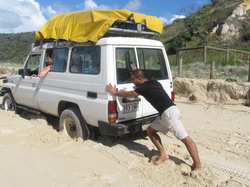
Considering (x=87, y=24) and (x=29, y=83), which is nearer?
(x=87, y=24)

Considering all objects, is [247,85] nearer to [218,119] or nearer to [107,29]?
[218,119]

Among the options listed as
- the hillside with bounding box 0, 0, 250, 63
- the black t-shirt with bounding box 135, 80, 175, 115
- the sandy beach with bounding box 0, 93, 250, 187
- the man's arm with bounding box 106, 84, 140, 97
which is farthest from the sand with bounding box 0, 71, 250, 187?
the hillside with bounding box 0, 0, 250, 63

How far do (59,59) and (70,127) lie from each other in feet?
4.65

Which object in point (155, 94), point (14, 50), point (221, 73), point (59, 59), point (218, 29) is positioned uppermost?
point (218, 29)

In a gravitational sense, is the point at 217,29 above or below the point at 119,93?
above

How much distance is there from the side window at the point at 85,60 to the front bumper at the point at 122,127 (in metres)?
0.94

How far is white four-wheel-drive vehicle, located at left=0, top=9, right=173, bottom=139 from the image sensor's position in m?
4.55

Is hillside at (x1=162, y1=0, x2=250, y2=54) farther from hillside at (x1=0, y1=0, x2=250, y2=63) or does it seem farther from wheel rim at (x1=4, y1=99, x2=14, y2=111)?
wheel rim at (x1=4, y1=99, x2=14, y2=111)

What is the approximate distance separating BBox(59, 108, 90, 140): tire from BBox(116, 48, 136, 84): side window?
1.17 metres

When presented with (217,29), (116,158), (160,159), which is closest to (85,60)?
(116,158)

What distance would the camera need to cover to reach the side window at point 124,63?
4.64 metres

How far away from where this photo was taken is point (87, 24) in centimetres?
483

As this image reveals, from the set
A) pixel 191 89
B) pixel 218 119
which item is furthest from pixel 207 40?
pixel 218 119

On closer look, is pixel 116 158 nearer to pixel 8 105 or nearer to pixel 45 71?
pixel 45 71
